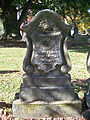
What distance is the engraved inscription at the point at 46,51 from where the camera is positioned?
15.4ft

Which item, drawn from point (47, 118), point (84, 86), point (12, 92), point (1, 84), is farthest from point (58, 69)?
point (1, 84)

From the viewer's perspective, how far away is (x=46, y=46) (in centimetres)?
471

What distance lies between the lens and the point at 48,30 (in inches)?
184

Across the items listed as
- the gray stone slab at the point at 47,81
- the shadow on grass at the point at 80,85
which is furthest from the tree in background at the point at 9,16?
the gray stone slab at the point at 47,81

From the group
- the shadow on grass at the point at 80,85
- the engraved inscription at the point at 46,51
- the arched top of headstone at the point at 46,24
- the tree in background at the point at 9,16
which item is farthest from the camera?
the tree in background at the point at 9,16

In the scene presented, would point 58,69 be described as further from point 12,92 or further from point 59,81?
point 12,92

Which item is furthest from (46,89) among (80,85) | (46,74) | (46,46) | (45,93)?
(80,85)

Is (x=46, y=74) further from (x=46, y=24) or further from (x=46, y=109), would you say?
(x=46, y=24)

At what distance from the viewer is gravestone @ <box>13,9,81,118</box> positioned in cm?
458

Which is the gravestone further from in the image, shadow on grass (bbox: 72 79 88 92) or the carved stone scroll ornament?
shadow on grass (bbox: 72 79 88 92)

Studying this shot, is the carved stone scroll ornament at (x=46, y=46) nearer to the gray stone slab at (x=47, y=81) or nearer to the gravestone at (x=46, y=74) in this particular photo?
the gravestone at (x=46, y=74)

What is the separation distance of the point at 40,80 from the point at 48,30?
118 centimetres

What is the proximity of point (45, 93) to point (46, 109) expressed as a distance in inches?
14.2

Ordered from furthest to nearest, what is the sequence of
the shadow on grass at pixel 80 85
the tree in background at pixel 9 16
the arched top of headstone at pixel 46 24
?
the tree in background at pixel 9 16 < the shadow on grass at pixel 80 85 < the arched top of headstone at pixel 46 24
